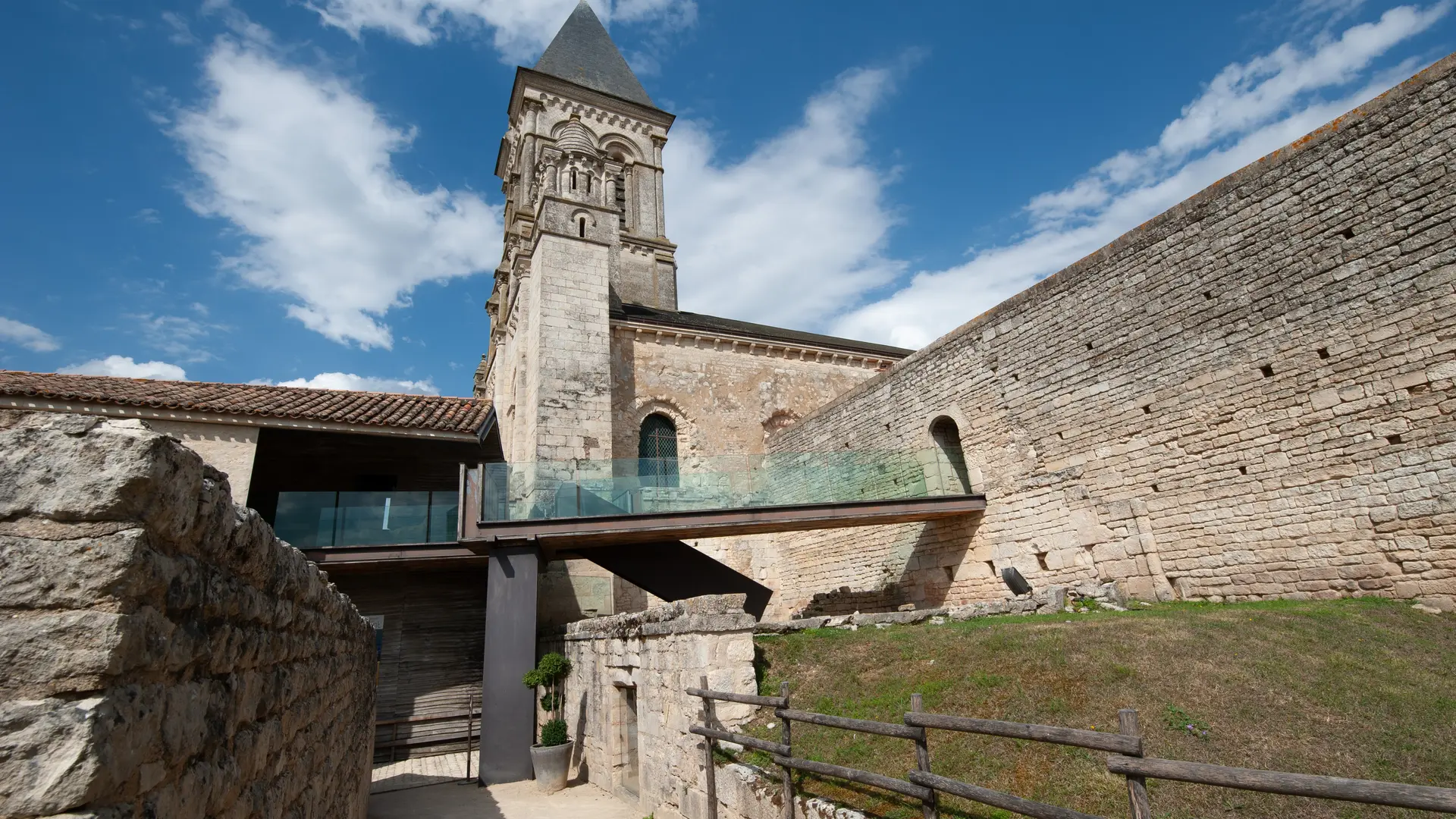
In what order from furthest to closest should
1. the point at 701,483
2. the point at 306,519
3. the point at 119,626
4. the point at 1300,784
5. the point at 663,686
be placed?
1. the point at 701,483
2. the point at 306,519
3. the point at 663,686
4. the point at 1300,784
5. the point at 119,626

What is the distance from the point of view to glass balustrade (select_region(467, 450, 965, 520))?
1119cm

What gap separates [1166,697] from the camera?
220 inches

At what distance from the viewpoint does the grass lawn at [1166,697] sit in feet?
14.9

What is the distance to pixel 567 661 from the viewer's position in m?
10.8

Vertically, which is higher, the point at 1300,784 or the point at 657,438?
the point at 657,438

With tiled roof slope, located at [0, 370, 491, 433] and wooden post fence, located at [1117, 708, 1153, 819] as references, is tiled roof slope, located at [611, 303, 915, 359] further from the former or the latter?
wooden post fence, located at [1117, 708, 1153, 819]

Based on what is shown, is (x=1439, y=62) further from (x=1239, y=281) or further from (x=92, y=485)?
(x=92, y=485)

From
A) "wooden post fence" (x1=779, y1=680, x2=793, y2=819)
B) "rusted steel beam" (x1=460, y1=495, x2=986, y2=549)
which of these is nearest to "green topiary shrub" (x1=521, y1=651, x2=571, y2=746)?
"rusted steel beam" (x1=460, y1=495, x2=986, y2=549)

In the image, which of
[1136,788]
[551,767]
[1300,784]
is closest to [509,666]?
[551,767]

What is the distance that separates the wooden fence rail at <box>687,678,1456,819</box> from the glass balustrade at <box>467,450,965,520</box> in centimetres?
587

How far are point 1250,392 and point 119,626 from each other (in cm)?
1160

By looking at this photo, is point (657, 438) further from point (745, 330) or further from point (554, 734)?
point (554, 734)

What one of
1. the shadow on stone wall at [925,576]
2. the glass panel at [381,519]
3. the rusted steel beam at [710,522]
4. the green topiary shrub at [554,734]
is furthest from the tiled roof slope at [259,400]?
the shadow on stone wall at [925,576]

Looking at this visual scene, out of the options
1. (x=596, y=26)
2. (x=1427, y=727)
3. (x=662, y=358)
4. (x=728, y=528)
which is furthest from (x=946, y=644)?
(x=596, y=26)
